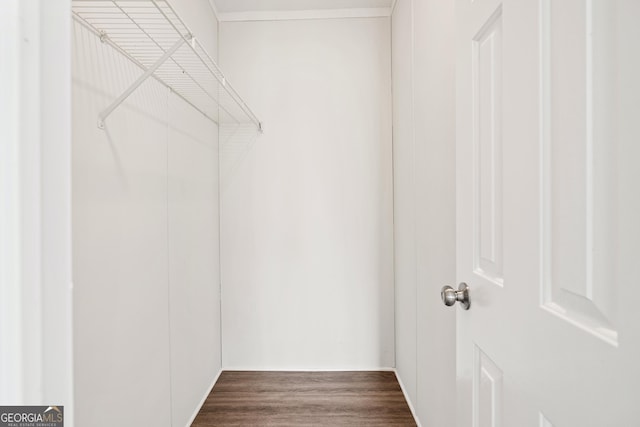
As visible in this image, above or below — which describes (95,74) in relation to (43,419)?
above

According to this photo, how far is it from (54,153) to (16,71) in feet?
0.27

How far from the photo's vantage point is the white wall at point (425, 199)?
1335mm

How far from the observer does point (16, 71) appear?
1.10 feet

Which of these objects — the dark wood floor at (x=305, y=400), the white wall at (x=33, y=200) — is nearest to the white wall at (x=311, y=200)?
the dark wood floor at (x=305, y=400)

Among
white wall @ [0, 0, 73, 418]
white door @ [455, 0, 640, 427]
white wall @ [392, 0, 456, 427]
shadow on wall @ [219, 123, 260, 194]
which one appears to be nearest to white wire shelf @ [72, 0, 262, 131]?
shadow on wall @ [219, 123, 260, 194]

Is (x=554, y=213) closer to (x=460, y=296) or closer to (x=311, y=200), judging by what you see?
(x=460, y=296)

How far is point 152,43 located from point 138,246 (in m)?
0.75

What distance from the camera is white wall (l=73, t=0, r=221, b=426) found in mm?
1031

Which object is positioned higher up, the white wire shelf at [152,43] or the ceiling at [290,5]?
the ceiling at [290,5]

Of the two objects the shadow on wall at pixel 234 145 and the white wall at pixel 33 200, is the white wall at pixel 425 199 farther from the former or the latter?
the white wall at pixel 33 200

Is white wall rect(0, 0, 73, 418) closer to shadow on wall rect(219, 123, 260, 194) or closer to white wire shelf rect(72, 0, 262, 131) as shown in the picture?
white wire shelf rect(72, 0, 262, 131)

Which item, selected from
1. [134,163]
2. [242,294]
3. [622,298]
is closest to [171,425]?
[242,294]

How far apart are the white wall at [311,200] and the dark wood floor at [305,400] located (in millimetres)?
130

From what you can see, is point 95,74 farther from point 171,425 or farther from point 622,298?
point 171,425
